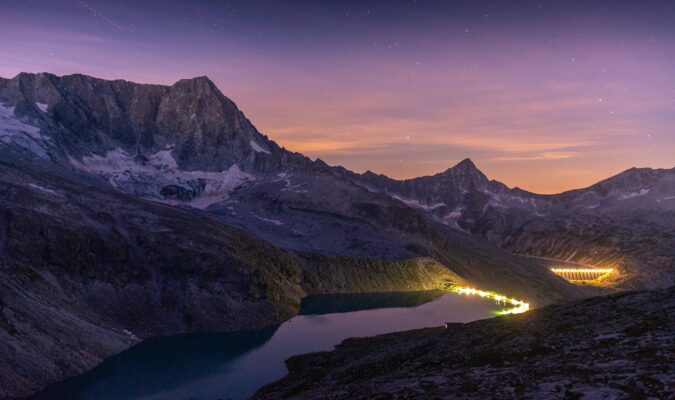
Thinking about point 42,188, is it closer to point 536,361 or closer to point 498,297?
point 536,361

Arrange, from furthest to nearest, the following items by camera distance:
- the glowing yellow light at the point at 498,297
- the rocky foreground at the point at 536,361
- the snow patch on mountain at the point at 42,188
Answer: the glowing yellow light at the point at 498,297 < the snow patch on mountain at the point at 42,188 < the rocky foreground at the point at 536,361

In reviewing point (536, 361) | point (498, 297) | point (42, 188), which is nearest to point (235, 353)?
point (536, 361)

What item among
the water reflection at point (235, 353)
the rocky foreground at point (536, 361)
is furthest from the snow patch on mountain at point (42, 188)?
the rocky foreground at point (536, 361)

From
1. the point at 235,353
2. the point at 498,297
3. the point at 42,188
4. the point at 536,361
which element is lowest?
the point at 235,353

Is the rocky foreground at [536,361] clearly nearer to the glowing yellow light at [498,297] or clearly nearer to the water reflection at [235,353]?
the water reflection at [235,353]

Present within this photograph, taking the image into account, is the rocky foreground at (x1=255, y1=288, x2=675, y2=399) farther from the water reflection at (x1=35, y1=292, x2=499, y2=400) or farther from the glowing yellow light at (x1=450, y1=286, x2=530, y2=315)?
the glowing yellow light at (x1=450, y1=286, x2=530, y2=315)

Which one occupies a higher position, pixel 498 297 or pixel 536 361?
pixel 536 361

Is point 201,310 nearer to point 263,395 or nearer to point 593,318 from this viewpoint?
point 263,395

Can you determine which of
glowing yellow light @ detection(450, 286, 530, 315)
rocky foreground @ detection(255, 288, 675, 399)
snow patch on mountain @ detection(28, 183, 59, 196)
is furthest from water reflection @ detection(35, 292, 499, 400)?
snow patch on mountain @ detection(28, 183, 59, 196)
